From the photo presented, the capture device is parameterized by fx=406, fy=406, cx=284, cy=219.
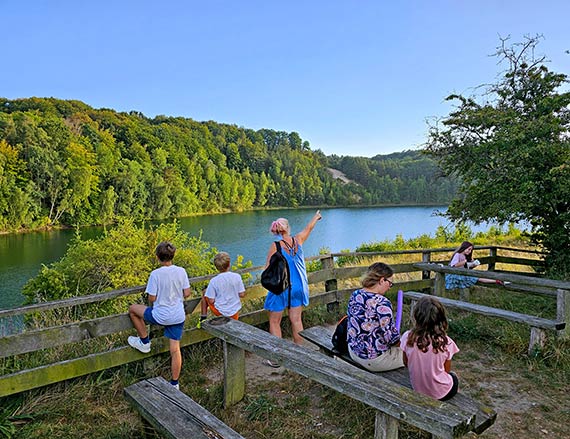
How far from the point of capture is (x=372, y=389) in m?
2.08

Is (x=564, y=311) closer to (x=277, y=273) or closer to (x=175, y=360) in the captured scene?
(x=277, y=273)

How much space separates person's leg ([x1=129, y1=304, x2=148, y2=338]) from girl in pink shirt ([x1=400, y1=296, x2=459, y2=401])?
2.27 meters

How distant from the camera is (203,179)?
75938mm

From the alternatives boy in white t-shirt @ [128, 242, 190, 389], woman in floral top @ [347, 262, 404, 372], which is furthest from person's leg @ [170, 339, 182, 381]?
woman in floral top @ [347, 262, 404, 372]

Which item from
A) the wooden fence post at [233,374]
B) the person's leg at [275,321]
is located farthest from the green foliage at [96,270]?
the wooden fence post at [233,374]

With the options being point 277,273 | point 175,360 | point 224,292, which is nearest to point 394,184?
point 277,273

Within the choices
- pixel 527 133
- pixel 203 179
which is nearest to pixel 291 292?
pixel 527 133

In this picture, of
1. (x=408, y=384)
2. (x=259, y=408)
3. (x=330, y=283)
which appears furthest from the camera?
(x=330, y=283)

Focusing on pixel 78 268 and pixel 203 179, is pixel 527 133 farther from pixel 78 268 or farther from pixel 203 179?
pixel 203 179

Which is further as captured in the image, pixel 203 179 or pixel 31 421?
pixel 203 179

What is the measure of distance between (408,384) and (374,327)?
0.45m

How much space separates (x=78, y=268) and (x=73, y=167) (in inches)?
1697

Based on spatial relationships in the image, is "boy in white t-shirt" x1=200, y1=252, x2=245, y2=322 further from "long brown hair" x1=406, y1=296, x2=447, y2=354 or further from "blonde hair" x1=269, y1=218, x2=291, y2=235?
"long brown hair" x1=406, y1=296, x2=447, y2=354

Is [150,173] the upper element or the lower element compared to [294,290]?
upper
